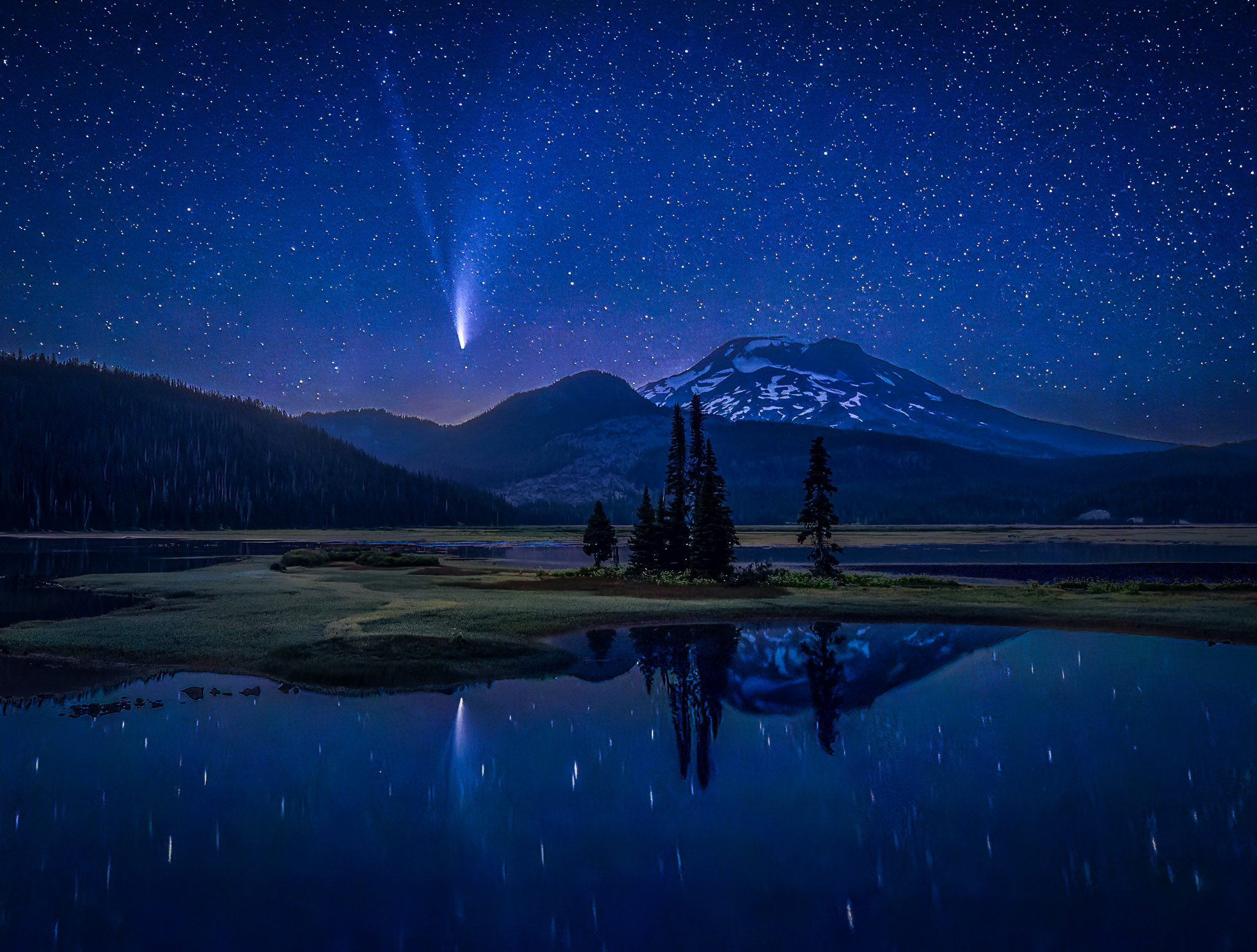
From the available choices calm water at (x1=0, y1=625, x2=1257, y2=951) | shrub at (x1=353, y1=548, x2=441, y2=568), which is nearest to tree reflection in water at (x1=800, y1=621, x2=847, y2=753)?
calm water at (x1=0, y1=625, x2=1257, y2=951)

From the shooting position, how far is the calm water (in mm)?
9281

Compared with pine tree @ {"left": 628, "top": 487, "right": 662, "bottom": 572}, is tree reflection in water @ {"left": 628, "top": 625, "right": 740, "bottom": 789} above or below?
below

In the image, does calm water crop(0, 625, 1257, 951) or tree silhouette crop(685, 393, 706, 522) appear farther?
tree silhouette crop(685, 393, 706, 522)

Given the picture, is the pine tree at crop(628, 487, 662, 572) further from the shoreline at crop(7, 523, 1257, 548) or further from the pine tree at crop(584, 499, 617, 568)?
the shoreline at crop(7, 523, 1257, 548)

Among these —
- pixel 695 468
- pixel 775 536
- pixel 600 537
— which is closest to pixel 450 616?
pixel 600 537

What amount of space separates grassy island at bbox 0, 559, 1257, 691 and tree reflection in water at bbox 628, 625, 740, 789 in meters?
3.06

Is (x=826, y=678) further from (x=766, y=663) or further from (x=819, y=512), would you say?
(x=819, y=512)

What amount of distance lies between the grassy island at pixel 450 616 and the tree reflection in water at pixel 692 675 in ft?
10.0

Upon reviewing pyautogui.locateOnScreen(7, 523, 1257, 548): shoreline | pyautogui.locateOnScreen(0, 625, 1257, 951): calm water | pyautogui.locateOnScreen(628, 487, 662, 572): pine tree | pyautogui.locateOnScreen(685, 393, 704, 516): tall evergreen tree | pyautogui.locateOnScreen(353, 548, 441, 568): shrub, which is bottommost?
pyautogui.locateOnScreen(7, 523, 1257, 548): shoreline

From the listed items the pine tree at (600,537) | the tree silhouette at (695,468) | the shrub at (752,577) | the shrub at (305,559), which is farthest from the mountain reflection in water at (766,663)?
the shrub at (305,559)

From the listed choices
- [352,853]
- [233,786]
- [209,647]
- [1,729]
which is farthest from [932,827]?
[209,647]

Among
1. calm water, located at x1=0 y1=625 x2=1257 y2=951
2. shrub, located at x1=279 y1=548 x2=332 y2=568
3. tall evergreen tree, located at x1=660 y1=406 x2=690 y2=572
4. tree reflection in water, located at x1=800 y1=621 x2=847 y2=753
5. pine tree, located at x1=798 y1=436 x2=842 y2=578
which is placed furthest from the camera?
shrub, located at x1=279 y1=548 x2=332 y2=568

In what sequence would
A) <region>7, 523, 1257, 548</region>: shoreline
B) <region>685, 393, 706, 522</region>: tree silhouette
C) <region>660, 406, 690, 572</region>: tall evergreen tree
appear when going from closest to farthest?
<region>660, 406, 690, 572</region>: tall evergreen tree
<region>685, 393, 706, 522</region>: tree silhouette
<region>7, 523, 1257, 548</region>: shoreline

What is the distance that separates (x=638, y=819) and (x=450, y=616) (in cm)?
2301
